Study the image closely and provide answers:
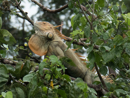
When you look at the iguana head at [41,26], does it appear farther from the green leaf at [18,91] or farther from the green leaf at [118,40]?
the green leaf at [18,91]

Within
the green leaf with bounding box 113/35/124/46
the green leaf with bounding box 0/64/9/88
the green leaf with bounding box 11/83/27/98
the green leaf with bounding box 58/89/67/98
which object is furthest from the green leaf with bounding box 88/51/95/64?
the green leaf with bounding box 0/64/9/88

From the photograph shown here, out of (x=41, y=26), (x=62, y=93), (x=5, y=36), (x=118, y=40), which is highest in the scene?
(x=41, y=26)

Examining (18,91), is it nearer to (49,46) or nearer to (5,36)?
(5,36)

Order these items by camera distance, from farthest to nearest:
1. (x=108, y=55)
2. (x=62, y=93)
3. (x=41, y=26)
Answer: (x=41, y=26)
(x=108, y=55)
(x=62, y=93)

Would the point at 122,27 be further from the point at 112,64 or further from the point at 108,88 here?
the point at 108,88

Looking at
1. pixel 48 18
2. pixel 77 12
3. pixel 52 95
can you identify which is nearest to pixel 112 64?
pixel 77 12

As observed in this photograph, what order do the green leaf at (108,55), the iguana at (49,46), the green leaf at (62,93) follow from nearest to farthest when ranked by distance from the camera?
the green leaf at (62,93) < the green leaf at (108,55) < the iguana at (49,46)

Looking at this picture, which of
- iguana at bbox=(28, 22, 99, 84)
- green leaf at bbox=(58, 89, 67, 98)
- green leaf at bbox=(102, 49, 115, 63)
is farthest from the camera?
iguana at bbox=(28, 22, 99, 84)

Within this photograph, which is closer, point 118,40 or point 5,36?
point 5,36

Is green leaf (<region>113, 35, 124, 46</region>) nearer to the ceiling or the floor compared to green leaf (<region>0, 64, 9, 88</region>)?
nearer to the ceiling

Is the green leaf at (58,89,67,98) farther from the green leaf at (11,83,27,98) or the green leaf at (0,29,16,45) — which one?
the green leaf at (0,29,16,45)

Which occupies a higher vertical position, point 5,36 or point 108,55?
point 5,36

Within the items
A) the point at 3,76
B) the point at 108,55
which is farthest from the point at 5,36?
the point at 108,55

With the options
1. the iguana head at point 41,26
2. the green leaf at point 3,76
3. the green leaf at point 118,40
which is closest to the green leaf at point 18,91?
the green leaf at point 3,76
